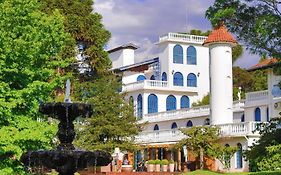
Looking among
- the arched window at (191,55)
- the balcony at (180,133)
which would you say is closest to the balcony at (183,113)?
the balcony at (180,133)

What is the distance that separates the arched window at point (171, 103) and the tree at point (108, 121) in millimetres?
22070

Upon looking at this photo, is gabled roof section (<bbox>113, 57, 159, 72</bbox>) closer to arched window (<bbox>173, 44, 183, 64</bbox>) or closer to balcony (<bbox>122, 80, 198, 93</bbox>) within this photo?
arched window (<bbox>173, 44, 183, 64</bbox>)

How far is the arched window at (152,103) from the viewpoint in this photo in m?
67.8

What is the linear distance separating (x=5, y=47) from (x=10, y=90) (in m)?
1.71

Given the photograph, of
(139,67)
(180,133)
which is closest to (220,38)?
(180,133)

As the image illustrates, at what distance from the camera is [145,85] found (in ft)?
220

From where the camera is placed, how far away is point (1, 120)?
2528 cm

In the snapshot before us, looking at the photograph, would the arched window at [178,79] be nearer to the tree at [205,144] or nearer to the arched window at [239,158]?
the arched window at [239,158]

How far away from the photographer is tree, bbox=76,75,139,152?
147 ft

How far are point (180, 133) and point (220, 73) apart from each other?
5.81 meters

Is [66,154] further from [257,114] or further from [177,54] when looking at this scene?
[177,54]

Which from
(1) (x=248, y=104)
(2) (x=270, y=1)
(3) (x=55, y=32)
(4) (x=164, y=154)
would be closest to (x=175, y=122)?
(4) (x=164, y=154)

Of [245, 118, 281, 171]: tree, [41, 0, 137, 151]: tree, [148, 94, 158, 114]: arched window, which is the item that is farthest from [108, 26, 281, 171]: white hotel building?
[245, 118, 281, 171]: tree

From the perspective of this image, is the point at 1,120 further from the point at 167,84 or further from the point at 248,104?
the point at 167,84
